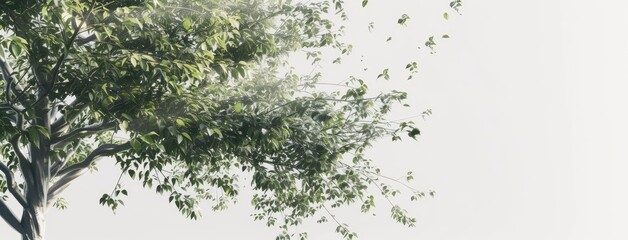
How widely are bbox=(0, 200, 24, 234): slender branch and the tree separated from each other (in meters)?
0.03

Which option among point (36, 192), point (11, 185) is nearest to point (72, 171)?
point (36, 192)

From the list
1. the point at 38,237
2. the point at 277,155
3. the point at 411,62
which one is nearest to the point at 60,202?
the point at 38,237

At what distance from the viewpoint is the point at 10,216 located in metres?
13.8

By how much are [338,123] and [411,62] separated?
2.46 m

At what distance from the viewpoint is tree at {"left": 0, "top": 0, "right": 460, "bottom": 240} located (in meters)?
9.62

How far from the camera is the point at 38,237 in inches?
547

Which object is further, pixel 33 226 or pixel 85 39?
pixel 33 226

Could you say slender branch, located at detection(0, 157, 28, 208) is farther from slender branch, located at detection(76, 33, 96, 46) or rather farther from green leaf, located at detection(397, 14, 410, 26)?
green leaf, located at detection(397, 14, 410, 26)

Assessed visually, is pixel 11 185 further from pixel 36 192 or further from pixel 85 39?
pixel 85 39

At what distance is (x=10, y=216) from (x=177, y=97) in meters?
5.91

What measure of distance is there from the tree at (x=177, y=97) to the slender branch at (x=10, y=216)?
0.03 m

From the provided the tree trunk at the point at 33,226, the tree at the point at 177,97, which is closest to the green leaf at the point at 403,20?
the tree at the point at 177,97

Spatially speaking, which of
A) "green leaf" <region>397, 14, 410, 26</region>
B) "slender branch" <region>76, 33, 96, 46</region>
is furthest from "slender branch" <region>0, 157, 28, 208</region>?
"green leaf" <region>397, 14, 410, 26</region>

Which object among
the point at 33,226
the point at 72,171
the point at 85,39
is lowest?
the point at 33,226
